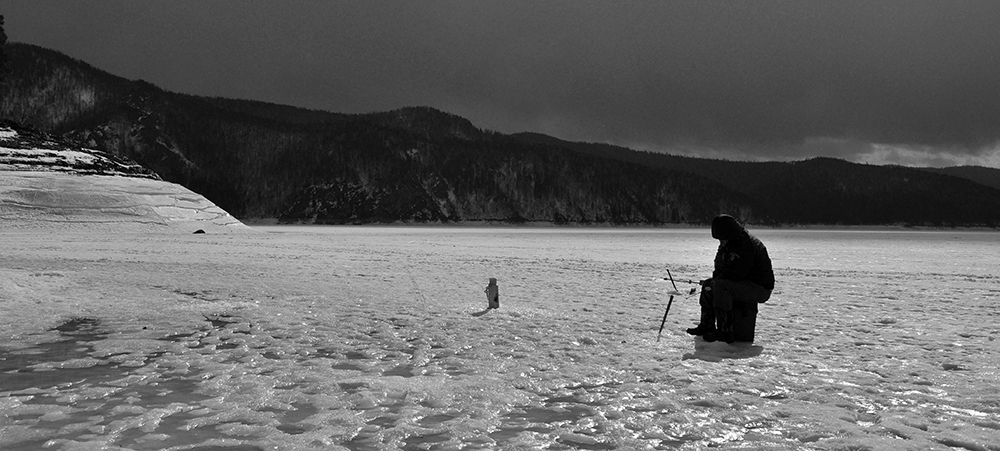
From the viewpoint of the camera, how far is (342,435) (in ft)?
14.4

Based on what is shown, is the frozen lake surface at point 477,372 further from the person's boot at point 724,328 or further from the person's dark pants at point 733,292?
the person's dark pants at point 733,292

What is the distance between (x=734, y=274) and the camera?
25.6ft

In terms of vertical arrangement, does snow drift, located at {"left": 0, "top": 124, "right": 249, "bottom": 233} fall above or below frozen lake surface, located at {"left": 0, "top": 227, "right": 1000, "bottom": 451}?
above

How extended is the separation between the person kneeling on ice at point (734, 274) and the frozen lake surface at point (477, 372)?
0.50 meters

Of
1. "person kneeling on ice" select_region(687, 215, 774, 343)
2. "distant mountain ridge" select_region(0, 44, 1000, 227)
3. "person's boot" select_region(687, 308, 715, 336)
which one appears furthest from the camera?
"distant mountain ridge" select_region(0, 44, 1000, 227)

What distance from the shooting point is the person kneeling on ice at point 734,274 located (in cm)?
771

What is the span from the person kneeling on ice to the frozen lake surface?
0.50 m

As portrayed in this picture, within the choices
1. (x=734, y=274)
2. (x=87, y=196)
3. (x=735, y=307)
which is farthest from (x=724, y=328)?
(x=87, y=196)

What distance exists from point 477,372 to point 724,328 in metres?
3.57

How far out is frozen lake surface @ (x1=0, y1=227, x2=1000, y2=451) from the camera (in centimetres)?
445

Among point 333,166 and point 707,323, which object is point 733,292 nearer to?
point 707,323

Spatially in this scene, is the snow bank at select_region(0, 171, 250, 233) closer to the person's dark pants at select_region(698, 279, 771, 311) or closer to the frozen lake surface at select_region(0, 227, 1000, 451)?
the frozen lake surface at select_region(0, 227, 1000, 451)

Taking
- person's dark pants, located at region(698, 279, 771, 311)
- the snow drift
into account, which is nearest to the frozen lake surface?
person's dark pants, located at region(698, 279, 771, 311)

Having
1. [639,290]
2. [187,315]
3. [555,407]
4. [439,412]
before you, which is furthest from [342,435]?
[639,290]
